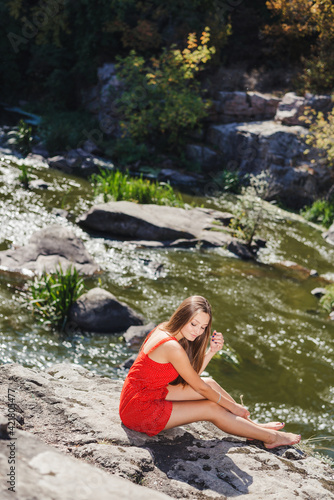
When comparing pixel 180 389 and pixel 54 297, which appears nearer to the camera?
pixel 180 389

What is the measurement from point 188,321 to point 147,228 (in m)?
7.79

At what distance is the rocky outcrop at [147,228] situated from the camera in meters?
11.3

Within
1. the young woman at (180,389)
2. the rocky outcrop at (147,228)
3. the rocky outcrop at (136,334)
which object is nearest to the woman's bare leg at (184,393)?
the young woman at (180,389)

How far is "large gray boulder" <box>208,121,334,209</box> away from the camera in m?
15.9

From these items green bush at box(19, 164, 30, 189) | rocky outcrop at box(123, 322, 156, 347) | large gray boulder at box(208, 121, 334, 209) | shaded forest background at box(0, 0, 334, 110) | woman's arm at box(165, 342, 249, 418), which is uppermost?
shaded forest background at box(0, 0, 334, 110)

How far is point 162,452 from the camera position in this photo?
11.0 ft

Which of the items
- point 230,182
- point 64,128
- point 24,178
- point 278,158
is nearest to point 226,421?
point 24,178

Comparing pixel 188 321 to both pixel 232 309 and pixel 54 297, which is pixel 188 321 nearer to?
pixel 54 297

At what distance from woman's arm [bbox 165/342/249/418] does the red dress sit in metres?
0.07

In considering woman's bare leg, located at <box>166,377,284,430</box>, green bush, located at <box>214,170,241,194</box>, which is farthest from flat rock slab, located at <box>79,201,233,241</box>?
woman's bare leg, located at <box>166,377,284,430</box>

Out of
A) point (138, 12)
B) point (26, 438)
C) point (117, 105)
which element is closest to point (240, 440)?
point (26, 438)

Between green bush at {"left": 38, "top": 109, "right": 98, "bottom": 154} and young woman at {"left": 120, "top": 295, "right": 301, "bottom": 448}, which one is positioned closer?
young woman at {"left": 120, "top": 295, "right": 301, "bottom": 448}

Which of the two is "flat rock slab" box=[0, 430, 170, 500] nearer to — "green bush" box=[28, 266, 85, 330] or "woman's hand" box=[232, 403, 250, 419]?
"woman's hand" box=[232, 403, 250, 419]

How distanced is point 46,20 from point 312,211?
16.3 metres
